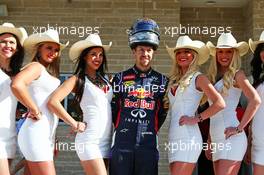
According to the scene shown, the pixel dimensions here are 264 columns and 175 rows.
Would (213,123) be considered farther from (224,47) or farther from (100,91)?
(100,91)

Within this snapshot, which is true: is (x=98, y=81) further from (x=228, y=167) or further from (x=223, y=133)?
(x=228, y=167)

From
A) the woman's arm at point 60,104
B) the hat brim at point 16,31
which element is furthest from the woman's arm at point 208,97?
the hat brim at point 16,31

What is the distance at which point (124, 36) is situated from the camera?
8680 mm

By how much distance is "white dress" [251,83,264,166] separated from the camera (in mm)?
4727

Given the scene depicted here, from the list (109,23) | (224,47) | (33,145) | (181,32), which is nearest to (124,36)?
(109,23)

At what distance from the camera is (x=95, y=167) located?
4535 mm

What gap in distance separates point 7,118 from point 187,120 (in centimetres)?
158

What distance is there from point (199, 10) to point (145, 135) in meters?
5.26

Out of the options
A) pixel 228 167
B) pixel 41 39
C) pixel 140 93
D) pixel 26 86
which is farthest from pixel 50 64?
pixel 228 167

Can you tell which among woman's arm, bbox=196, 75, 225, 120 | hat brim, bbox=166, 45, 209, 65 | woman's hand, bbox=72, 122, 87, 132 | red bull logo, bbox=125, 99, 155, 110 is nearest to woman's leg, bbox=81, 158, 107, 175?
woman's hand, bbox=72, 122, 87, 132

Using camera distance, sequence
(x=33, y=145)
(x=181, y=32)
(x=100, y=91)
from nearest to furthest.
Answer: (x=33, y=145) → (x=100, y=91) → (x=181, y=32)

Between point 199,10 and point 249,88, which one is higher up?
point 199,10

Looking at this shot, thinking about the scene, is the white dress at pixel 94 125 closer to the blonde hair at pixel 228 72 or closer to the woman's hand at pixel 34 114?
→ the woman's hand at pixel 34 114

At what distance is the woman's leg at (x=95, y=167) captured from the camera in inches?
178
